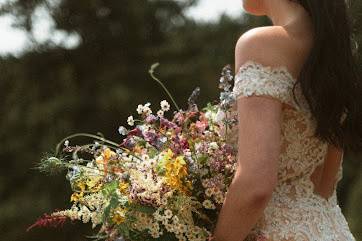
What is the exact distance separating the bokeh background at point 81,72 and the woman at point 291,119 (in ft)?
20.9

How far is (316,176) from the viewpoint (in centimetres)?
250

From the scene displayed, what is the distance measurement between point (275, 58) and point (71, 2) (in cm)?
769

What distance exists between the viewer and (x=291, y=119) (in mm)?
2336

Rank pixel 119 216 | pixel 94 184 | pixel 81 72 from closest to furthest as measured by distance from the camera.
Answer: pixel 119 216
pixel 94 184
pixel 81 72

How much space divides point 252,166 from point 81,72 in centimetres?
754

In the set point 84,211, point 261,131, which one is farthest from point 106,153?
point 261,131

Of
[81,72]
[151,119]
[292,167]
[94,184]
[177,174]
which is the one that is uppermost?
[81,72]

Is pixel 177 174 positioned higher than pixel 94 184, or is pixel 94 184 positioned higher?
pixel 94 184

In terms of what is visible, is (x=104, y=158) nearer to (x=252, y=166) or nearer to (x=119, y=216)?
(x=119, y=216)

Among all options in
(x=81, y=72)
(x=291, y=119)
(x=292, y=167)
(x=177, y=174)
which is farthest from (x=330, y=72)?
(x=81, y=72)

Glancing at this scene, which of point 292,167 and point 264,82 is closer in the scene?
point 264,82

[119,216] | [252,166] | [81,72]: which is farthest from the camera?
[81,72]

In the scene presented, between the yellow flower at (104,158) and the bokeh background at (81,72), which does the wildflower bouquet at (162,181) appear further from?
the bokeh background at (81,72)

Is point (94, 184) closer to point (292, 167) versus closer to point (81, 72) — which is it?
point (292, 167)
